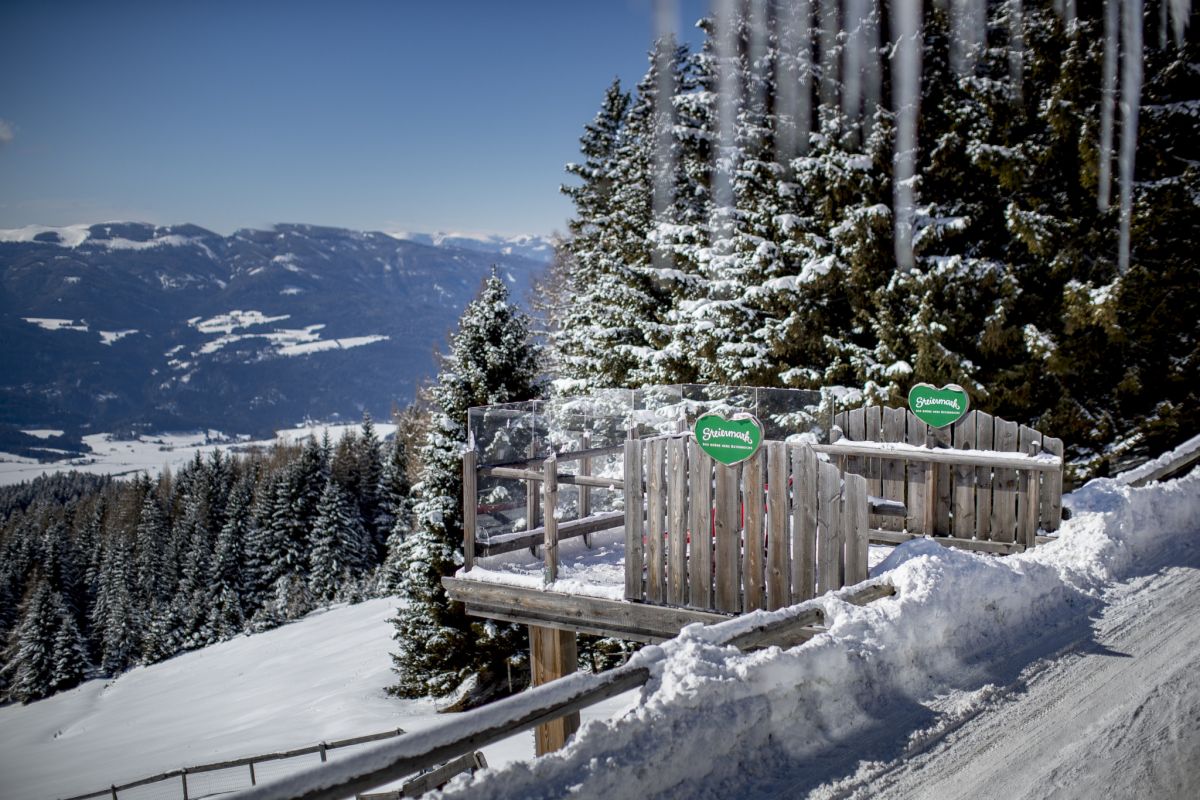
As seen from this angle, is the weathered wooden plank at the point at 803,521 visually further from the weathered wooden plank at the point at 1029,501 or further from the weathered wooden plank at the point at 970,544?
the weathered wooden plank at the point at 1029,501

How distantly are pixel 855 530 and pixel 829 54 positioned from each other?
14950mm

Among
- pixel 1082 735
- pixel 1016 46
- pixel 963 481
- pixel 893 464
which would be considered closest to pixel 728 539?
pixel 1082 735

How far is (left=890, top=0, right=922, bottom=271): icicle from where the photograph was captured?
16016mm

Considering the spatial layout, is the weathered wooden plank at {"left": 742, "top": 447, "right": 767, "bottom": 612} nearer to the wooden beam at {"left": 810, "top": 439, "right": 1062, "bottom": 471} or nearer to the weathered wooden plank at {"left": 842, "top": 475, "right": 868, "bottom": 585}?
the weathered wooden plank at {"left": 842, "top": 475, "right": 868, "bottom": 585}

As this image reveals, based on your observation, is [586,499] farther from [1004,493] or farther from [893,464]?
[1004,493]

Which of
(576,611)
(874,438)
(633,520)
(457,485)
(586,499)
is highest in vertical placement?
(874,438)

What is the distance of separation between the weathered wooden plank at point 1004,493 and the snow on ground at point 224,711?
7556 mm

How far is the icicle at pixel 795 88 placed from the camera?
18.3 metres

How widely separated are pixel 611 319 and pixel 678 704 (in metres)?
18.8

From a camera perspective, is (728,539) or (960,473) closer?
(728,539)

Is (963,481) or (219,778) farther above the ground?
(963,481)

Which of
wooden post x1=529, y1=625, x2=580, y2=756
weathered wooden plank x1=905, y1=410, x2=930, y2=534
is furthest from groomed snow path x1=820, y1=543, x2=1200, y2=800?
wooden post x1=529, y1=625, x2=580, y2=756

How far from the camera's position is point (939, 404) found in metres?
9.30

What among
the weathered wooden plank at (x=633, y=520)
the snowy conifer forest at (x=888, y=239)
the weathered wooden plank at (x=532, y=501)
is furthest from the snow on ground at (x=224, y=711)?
the weathered wooden plank at (x=633, y=520)
